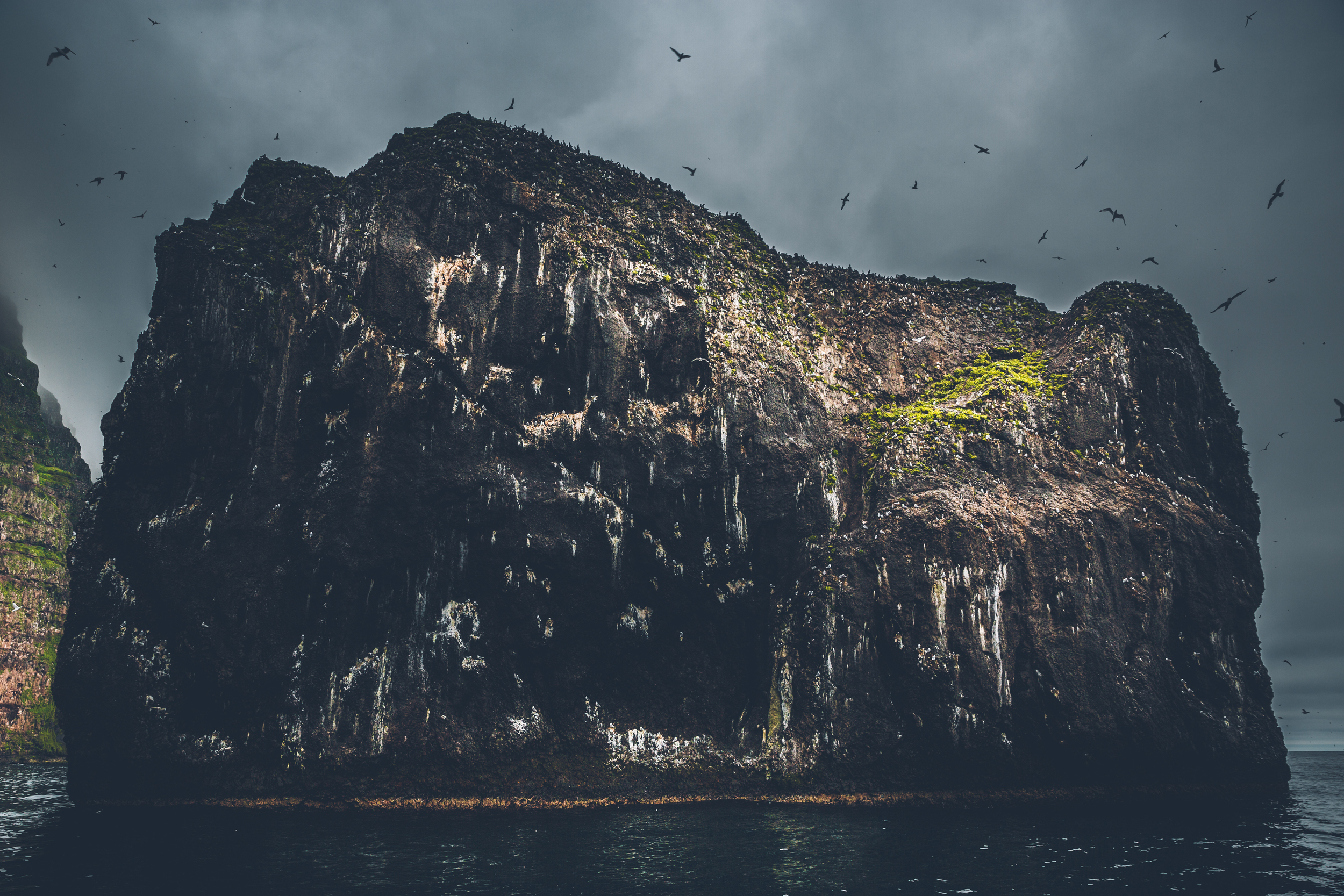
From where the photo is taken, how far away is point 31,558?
82688 mm

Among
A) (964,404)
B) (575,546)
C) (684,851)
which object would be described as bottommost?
(684,851)

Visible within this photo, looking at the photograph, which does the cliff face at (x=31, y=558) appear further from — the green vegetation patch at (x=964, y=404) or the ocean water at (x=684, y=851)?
the green vegetation patch at (x=964, y=404)

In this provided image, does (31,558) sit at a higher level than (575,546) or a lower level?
higher

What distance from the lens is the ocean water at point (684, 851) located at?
1934cm

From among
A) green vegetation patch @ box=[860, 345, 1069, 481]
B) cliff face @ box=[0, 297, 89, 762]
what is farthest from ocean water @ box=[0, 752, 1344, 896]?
cliff face @ box=[0, 297, 89, 762]

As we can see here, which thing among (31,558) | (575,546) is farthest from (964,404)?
(31,558)

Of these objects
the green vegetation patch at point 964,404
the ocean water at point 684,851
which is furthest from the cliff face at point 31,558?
the green vegetation patch at point 964,404

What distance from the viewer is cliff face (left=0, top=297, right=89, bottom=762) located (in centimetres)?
7506

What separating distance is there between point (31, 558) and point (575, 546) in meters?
82.4

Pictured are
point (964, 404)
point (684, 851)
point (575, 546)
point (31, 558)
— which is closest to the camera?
point (684, 851)

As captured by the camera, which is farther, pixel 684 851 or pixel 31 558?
pixel 31 558

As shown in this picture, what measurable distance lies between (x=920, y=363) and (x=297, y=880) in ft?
150

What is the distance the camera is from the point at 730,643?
135ft

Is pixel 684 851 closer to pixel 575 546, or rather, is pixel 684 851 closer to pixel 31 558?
pixel 575 546
